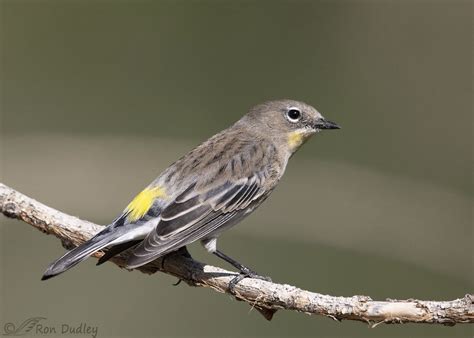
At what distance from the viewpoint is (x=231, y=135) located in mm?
6496

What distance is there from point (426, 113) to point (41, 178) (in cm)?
469

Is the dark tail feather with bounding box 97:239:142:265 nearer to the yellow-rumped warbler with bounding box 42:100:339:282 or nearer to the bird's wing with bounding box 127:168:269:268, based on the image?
the yellow-rumped warbler with bounding box 42:100:339:282

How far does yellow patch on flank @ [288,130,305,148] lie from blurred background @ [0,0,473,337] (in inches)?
27.9

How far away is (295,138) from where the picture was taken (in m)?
6.61

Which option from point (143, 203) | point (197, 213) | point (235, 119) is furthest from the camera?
point (235, 119)

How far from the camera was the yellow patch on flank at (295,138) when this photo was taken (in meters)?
6.58

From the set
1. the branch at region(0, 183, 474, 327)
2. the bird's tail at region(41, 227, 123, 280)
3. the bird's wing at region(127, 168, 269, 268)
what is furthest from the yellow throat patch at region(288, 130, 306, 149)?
the bird's tail at region(41, 227, 123, 280)

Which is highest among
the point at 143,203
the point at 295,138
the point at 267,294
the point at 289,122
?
the point at 289,122

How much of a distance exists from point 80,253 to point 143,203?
913 millimetres

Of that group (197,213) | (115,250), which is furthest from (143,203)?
(115,250)

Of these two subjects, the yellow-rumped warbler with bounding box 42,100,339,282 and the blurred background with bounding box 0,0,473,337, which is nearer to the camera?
the yellow-rumped warbler with bounding box 42,100,339,282

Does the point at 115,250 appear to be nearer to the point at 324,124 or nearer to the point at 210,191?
the point at 210,191

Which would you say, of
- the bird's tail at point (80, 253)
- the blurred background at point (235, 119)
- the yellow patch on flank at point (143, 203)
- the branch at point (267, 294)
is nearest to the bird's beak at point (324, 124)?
the blurred background at point (235, 119)

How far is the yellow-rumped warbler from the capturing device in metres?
5.10
